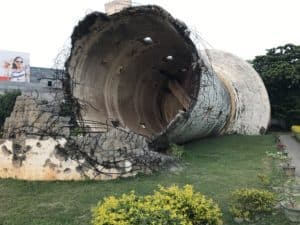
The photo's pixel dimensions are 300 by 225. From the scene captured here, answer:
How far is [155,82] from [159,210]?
10156 millimetres

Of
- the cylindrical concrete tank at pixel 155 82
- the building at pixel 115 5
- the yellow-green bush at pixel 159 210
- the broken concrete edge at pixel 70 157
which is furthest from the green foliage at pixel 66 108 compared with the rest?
the yellow-green bush at pixel 159 210

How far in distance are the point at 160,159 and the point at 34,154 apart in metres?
2.38

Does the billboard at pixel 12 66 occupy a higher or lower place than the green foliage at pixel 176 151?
higher

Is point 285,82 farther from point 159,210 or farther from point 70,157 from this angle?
point 159,210

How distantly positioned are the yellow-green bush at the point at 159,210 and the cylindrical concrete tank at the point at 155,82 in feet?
16.5

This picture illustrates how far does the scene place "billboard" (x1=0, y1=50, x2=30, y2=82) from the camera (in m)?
35.5

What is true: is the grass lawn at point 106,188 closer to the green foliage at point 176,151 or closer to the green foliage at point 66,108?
the green foliage at point 176,151

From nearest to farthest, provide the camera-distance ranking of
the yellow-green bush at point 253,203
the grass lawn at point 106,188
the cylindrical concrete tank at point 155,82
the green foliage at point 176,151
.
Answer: the yellow-green bush at point 253,203 < the grass lawn at point 106,188 < the green foliage at point 176,151 < the cylindrical concrete tank at point 155,82

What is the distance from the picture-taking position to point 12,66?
35.4 m

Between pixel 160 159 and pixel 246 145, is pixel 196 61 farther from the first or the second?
pixel 246 145

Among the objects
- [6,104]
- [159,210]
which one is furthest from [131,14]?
[6,104]

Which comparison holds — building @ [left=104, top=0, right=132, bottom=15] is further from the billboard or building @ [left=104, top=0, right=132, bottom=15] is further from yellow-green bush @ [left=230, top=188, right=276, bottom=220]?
the billboard

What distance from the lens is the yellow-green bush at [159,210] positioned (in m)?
3.88

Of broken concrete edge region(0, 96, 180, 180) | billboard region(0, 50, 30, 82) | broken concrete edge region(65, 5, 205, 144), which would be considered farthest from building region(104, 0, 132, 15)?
billboard region(0, 50, 30, 82)
